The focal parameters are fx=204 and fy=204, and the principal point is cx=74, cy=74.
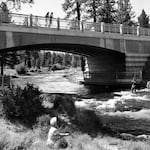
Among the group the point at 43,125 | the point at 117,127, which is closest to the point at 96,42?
the point at 117,127

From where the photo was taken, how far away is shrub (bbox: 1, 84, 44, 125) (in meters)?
10.2

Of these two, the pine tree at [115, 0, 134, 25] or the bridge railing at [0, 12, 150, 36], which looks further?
the pine tree at [115, 0, 134, 25]

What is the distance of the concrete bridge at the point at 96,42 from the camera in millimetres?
18338

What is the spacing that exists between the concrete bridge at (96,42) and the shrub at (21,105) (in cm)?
769

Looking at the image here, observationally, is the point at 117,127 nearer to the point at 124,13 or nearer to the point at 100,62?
the point at 100,62

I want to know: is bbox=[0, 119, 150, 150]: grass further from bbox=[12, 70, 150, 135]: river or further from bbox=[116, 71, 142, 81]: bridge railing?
bbox=[116, 71, 142, 81]: bridge railing

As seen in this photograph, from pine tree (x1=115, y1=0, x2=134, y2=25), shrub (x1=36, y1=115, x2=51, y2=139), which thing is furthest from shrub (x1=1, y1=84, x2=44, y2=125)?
pine tree (x1=115, y1=0, x2=134, y2=25)

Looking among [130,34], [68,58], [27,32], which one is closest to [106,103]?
[27,32]

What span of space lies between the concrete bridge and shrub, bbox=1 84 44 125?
7689 millimetres

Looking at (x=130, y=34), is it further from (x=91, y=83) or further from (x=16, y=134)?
(x=16, y=134)

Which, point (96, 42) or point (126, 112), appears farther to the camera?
point (96, 42)

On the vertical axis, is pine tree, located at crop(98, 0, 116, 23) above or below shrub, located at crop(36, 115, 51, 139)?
above

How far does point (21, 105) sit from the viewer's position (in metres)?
10.6

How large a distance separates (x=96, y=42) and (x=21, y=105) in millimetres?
14488
